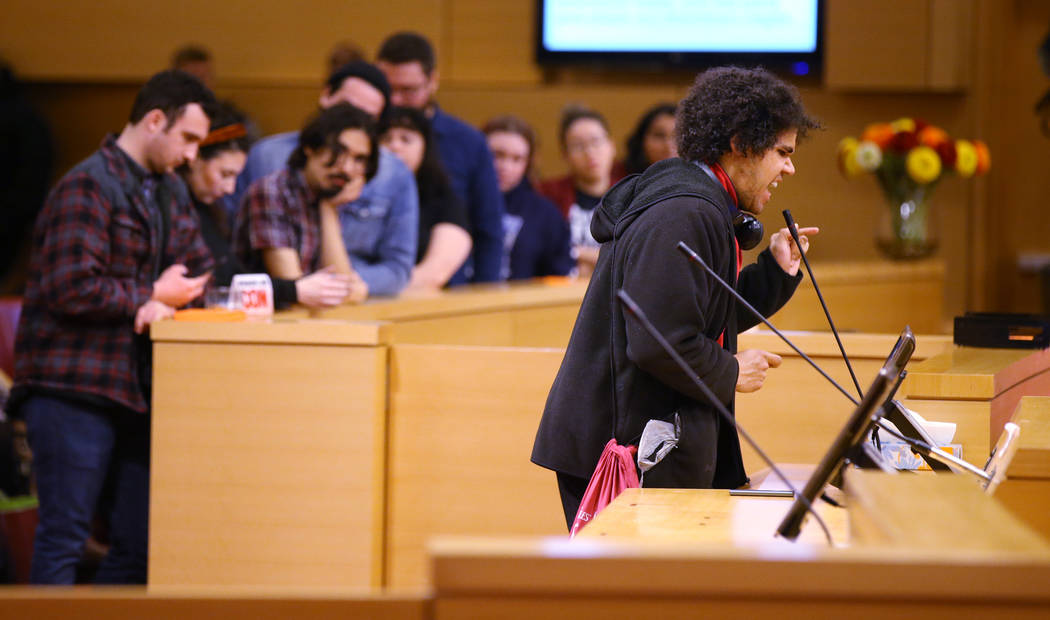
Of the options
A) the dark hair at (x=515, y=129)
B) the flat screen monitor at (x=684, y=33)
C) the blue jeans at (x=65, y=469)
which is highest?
the flat screen monitor at (x=684, y=33)

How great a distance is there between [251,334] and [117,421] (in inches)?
14.5

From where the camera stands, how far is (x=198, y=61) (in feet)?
17.2

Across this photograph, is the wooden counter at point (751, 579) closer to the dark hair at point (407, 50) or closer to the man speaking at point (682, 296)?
the man speaking at point (682, 296)

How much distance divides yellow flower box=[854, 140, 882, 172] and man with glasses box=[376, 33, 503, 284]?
1.74m

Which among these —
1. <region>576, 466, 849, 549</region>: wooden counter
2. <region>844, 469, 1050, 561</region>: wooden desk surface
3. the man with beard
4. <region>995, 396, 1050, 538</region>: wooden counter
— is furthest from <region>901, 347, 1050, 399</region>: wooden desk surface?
the man with beard

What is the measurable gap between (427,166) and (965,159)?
2470mm

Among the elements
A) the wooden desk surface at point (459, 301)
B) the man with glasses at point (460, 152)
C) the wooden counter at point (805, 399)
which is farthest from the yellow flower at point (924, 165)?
the wooden counter at point (805, 399)

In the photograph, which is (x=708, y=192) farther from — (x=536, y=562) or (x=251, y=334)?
(x=251, y=334)

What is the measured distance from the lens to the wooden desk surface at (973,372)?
1.84 meters

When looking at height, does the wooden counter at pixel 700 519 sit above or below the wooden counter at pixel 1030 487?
below

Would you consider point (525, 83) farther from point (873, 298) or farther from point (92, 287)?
point (92, 287)

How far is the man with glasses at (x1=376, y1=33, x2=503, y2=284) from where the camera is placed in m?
3.96

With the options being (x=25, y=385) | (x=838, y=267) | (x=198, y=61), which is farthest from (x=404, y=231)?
(x=198, y=61)

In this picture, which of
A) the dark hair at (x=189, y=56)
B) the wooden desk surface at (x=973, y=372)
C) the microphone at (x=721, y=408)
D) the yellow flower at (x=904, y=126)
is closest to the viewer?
the microphone at (x=721, y=408)
